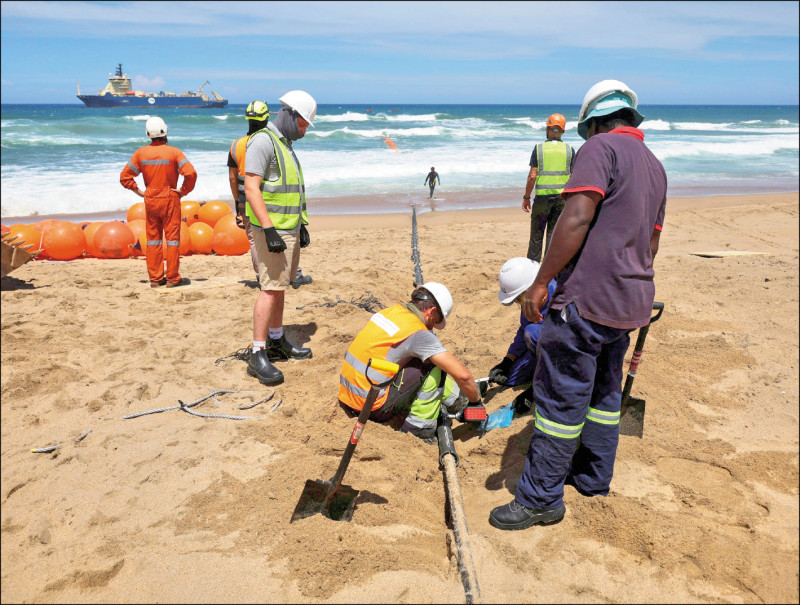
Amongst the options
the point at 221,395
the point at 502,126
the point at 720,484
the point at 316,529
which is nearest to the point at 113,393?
the point at 221,395

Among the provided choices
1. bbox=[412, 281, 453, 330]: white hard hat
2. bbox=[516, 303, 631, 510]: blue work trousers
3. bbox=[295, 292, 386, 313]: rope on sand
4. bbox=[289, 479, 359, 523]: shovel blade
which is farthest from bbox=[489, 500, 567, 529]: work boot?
bbox=[295, 292, 386, 313]: rope on sand

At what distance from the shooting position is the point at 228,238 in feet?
26.9

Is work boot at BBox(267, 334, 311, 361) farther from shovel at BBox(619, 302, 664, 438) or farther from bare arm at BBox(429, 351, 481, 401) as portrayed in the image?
shovel at BBox(619, 302, 664, 438)

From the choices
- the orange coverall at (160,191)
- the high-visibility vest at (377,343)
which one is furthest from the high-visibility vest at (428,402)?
the orange coverall at (160,191)

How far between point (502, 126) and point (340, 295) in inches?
1642

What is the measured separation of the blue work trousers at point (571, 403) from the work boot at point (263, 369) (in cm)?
211

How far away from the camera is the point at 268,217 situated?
3984 millimetres

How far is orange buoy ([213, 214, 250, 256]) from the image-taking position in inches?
323

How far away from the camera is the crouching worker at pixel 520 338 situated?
3414mm

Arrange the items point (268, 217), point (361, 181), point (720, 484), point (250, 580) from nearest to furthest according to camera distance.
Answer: point (250, 580) < point (720, 484) < point (268, 217) < point (361, 181)

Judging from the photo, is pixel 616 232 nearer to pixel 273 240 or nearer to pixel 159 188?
pixel 273 240

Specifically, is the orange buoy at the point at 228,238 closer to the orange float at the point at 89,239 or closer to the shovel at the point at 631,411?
the orange float at the point at 89,239

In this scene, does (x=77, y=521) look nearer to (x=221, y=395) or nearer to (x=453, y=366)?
(x=221, y=395)

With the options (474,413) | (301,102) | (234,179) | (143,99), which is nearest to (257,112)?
(234,179)
